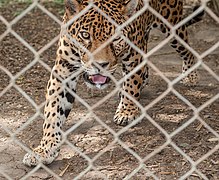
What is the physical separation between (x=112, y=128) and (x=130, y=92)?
0.35 metres

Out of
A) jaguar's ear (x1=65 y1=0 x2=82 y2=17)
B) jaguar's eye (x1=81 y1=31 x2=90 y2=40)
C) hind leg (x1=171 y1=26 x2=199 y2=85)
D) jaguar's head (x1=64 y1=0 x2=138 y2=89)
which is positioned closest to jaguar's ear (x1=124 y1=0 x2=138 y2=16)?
jaguar's head (x1=64 y1=0 x2=138 y2=89)

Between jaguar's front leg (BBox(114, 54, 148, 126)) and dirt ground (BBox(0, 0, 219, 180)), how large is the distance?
10 centimetres

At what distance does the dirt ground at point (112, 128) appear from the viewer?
4.38 meters

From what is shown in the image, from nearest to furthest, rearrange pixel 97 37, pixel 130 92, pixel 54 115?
pixel 97 37 < pixel 54 115 < pixel 130 92

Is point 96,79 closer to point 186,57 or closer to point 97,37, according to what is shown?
point 97,37

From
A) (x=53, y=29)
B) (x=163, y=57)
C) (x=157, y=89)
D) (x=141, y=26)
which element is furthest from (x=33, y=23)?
(x=141, y=26)

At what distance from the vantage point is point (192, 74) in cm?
614

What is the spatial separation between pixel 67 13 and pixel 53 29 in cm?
370

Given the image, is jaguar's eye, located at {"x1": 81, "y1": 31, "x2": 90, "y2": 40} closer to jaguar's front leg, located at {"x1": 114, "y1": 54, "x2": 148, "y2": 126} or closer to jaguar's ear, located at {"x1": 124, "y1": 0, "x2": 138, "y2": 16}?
jaguar's ear, located at {"x1": 124, "y1": 0, "x2": 138, "y2": 16}

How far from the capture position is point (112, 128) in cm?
517

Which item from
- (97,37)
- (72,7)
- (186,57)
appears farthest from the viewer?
(186,57)

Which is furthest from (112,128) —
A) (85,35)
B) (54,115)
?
(85,35)

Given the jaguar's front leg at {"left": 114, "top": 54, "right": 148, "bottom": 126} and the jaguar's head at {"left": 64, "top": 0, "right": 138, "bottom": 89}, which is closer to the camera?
the jaguar's head at {"left": 64, "top": 0, "right": 138, "bottom": 89}

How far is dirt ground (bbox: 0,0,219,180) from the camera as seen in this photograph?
4.38 metres
